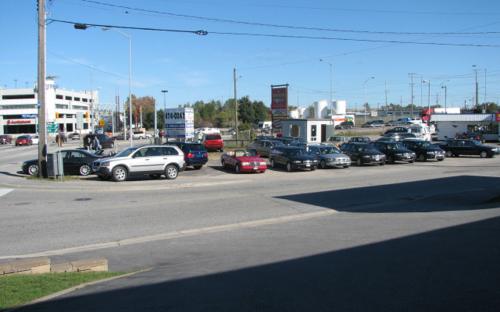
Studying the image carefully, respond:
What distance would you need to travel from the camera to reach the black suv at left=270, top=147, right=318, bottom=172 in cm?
2814

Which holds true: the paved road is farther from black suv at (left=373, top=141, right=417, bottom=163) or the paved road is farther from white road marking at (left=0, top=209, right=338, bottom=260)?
black suv at (left=373, top=141, right=417, bottom=163)

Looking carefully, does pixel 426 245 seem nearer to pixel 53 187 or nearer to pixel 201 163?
pixel 53 187

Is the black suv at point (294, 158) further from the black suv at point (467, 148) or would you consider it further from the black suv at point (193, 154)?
the black suv at point (467, 148)

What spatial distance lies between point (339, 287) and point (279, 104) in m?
49.9

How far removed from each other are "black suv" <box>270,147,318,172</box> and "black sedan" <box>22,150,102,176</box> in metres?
10.8

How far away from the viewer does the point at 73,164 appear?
82.7 feet

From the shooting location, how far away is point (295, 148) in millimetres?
29516

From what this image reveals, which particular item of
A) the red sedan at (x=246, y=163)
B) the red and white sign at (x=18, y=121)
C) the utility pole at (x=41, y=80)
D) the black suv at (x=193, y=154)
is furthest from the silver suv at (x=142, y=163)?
the red and white sign at (x=18, y=121)

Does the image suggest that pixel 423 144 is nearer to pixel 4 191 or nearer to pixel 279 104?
pixel 279 104

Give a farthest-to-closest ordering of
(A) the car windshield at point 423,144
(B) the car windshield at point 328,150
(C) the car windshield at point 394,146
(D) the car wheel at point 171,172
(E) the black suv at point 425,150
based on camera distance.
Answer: (A) the car windshield at point 423,144 → (E) the black suv at point 425,150 → (C) the car windshield at point 394,146 → (B) the car windshield at point 328,150 → (D) the car wheel at point 171,172

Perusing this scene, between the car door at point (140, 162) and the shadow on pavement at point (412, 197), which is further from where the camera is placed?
the car door at point (140, 162)

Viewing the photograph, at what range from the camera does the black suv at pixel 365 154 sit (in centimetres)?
3162

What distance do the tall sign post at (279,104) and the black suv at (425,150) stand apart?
21389mm

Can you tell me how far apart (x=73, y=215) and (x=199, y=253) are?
6124 mm
